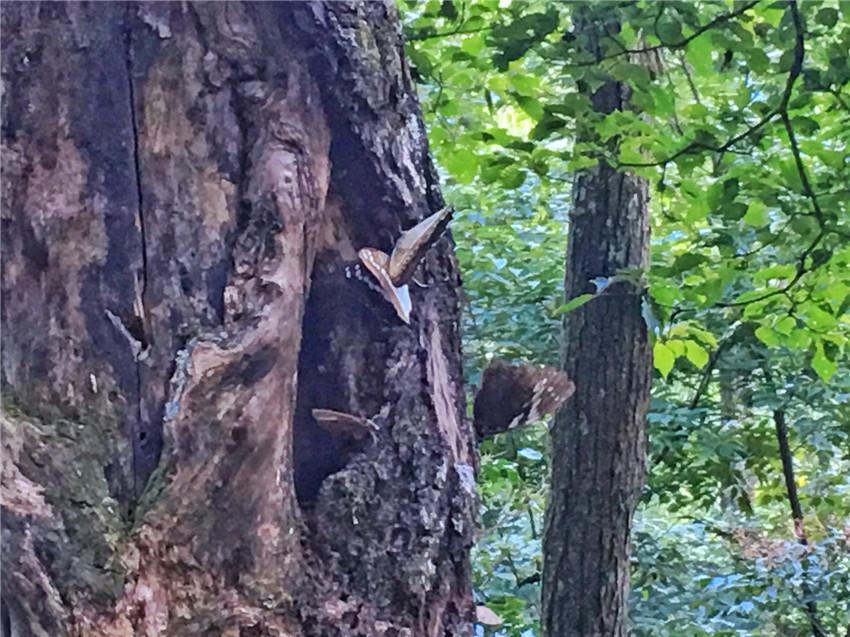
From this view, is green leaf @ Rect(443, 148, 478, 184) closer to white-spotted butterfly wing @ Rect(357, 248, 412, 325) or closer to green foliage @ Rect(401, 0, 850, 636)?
green foliage @ Rect(401, 0, 850, 636)

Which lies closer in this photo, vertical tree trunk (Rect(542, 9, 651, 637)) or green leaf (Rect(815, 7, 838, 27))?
green leaf (Rect(815, 7, 838, 27))

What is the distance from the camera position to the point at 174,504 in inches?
28.0

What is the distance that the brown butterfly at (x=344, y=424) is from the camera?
793 millimetres

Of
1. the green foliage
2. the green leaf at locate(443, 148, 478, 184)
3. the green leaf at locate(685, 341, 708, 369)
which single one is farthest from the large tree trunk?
the green leaf at locate(685, 341, 708, 369)

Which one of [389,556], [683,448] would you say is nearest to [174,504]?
[389,556]

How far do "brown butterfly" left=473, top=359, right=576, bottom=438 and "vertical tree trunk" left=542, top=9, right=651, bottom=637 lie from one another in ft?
5.09

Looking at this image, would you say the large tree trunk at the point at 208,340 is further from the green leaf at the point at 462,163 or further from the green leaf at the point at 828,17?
the green leaf at the point at 462,163

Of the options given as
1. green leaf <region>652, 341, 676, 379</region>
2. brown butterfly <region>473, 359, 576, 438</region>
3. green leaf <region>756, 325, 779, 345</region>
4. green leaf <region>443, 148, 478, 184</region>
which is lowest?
brown butterfly <region>473, 359, 576, 438</region>

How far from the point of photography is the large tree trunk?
0.71 metres

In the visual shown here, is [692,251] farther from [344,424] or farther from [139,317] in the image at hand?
[139,317]

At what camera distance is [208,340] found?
733 millimetres

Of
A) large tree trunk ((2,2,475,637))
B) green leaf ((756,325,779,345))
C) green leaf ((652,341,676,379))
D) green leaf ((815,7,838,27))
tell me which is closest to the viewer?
large tree trunk ((2,2,475,637))

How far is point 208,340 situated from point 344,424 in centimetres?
14

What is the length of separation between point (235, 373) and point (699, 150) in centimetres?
110
